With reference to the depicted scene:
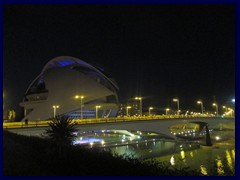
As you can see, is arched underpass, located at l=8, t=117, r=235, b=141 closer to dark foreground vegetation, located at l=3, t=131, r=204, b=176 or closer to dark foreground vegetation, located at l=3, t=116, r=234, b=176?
dark foreground vegetation, located at l=3, t=116, r=234, b=176

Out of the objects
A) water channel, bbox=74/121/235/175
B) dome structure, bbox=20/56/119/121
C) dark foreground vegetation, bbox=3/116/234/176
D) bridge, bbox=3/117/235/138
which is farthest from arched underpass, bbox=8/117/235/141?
dome structure, bbox=20/56/119/121

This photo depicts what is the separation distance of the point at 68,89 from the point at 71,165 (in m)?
35.8

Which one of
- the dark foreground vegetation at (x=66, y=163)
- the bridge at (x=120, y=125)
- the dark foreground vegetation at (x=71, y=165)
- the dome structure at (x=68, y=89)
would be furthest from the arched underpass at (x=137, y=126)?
the dome structure at (x=68, y=89)

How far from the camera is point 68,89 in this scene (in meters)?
45.5

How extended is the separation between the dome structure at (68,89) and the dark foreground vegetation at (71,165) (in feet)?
100

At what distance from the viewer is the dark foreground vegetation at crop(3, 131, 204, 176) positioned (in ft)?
30.7

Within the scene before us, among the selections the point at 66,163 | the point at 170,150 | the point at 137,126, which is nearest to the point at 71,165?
the point at 66,163

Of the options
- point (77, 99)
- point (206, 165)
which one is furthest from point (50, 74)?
point (206, 165)

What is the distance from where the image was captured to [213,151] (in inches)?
1264

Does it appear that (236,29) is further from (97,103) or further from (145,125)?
(97,103)

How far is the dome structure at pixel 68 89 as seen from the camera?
45219 millimetres

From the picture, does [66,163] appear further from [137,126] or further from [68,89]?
[68,89]

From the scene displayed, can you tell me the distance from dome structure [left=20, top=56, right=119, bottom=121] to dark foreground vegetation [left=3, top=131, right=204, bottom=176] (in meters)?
30.6

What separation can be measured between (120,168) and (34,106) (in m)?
42.8
